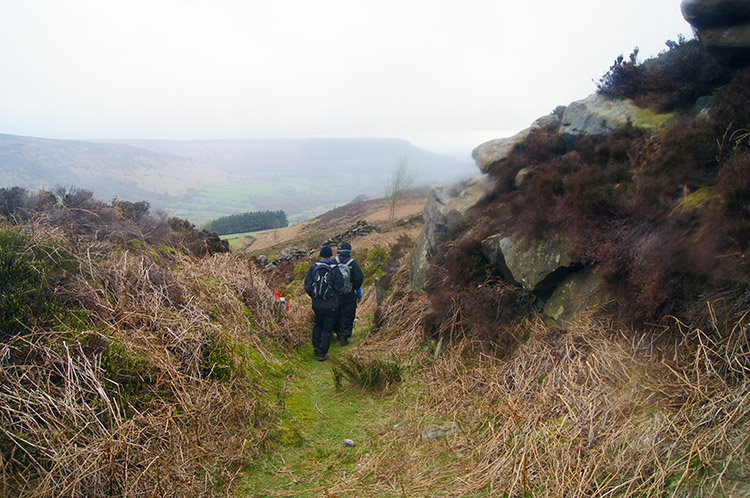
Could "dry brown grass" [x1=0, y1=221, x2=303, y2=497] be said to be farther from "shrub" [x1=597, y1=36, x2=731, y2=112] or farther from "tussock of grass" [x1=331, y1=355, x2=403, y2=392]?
"shrub" [x1=597, y1=36, x2=731, y2=112]

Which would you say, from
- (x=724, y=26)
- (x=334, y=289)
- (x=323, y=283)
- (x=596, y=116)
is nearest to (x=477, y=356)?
(x=334, y=289)

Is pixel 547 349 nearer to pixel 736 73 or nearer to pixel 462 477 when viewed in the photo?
pixel 462 477

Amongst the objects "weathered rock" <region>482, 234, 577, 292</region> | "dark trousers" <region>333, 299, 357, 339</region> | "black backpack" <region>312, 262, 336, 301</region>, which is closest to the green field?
"dark trousers" <region>333, 299, 357, 339</region>

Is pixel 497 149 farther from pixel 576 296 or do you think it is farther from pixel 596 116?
pixel 576 296

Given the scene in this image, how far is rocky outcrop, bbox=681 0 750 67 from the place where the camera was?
528 centimetres

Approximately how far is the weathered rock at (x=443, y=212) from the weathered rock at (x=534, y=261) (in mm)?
1953

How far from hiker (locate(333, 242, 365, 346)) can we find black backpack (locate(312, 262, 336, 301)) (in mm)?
395

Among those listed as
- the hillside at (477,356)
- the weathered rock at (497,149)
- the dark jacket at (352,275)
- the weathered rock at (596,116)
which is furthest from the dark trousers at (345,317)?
the weathered rock at (596,116)

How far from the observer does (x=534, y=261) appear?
593 centimetres

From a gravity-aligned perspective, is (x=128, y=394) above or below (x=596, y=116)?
below

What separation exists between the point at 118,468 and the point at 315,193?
134 metres

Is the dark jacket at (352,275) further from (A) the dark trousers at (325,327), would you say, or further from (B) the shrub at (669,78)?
(B) the shrub at (669,78)

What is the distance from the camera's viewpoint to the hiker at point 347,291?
7.97 m

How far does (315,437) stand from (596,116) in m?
7.27
